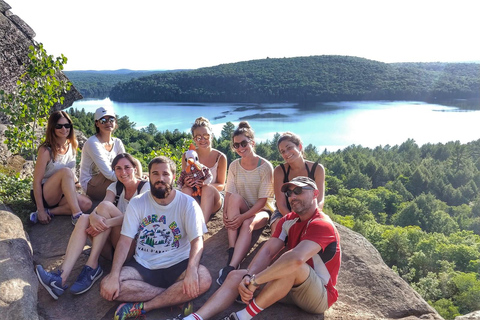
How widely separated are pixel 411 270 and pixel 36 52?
3495 centimetres

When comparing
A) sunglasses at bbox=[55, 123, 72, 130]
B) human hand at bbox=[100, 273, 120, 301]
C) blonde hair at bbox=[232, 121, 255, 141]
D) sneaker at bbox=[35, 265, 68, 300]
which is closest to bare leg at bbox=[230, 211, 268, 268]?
blonde hair at bbox=[232, 121, 255, 141]

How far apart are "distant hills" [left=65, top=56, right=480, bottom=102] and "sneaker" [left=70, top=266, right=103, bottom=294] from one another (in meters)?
96.6

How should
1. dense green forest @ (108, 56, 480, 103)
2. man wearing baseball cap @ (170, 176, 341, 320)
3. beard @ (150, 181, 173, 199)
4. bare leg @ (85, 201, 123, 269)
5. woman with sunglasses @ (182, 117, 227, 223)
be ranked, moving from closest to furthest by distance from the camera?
man wearing baseball cap @ (170, 176, 341, 320) < beard @ (150, 181, 173, 199) < bare leg @ (85, 201, 123, 269) < woman with sunglasses @ (182, 117, 227, 223) < dense green forest @ (108, 56, 480, 103)

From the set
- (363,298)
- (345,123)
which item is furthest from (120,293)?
(345,123)

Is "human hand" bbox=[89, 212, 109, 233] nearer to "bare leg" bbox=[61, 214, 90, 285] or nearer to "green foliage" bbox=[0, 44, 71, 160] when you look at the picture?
"bare leg" bbox=[61, 214, 90, 285]

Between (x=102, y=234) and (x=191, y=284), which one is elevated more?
(x=102, y=234)

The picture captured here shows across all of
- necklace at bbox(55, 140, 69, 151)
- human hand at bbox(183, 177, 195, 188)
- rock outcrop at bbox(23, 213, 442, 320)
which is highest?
necklace at bbox(55, 140, 69, 151)

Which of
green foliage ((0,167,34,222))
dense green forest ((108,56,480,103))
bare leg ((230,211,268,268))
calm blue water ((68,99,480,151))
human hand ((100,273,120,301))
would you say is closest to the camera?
human hand ((100,273,120,301))

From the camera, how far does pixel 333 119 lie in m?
→ 88.2

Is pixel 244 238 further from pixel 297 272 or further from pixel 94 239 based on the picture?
pixel 94 239

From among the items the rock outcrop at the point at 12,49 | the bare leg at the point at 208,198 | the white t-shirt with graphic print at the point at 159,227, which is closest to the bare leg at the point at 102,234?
the white t-shirt with graphic print at the point at 159,227

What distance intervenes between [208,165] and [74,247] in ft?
5.51

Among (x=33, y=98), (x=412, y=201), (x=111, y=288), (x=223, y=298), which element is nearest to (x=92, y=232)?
(x=111, y=288)

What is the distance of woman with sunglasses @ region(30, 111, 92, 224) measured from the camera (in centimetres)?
426
